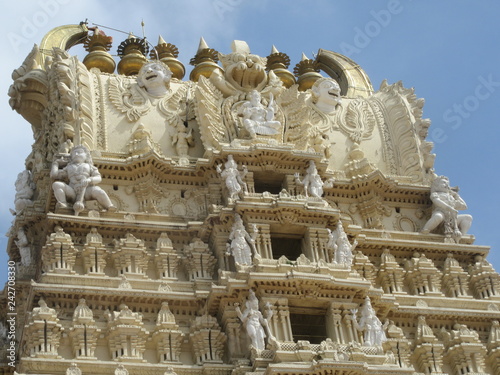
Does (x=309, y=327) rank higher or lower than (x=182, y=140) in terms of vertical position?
lower

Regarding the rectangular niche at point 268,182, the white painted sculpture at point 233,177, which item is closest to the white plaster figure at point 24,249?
the white painted sculpture at point 233,177

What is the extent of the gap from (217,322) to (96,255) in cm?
389

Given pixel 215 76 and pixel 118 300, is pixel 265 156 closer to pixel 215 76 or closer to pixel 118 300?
pixel 215 76

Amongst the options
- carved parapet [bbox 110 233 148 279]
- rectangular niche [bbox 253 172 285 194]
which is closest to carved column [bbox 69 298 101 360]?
carved parapet [bbox 110 233 148 279]

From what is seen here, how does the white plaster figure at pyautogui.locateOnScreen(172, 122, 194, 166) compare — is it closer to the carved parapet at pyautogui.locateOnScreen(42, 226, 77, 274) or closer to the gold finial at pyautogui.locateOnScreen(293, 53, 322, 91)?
the carved parapet at pyautogui.locateOnScreen(42, 226, 77, 274)

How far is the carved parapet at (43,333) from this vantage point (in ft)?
97.8

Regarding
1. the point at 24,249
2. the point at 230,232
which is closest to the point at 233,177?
the point at 230,232

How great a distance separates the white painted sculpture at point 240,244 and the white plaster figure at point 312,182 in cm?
270

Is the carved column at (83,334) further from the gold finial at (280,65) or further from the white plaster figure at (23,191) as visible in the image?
the gold finial at (280,65)

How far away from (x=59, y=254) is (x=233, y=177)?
5686mm

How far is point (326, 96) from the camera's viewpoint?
39.3 meters

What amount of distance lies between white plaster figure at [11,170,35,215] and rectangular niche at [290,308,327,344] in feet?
29.9

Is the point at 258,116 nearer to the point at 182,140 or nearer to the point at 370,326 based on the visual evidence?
the point at 182,140

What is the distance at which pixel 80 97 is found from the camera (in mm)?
36531
